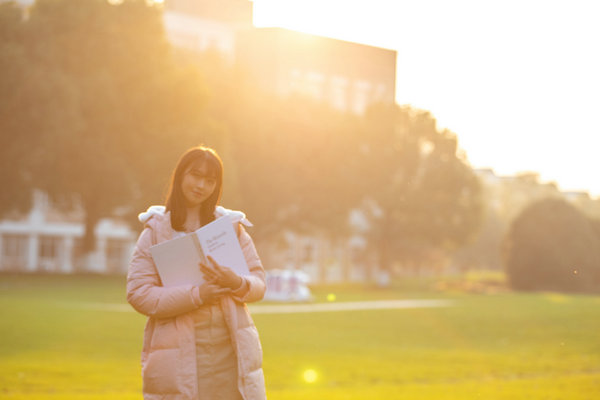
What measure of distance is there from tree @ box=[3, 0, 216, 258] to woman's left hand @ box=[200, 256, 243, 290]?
106ft

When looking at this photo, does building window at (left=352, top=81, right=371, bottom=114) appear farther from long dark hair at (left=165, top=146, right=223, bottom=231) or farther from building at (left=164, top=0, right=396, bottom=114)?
long dark hair at (left=165, top=146, right=223, bottom=231)

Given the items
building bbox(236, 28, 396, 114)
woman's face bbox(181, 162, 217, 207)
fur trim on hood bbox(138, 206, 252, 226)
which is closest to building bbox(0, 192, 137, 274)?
building bbox(236, 28, 396, 114)

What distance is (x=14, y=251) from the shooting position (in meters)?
72.8

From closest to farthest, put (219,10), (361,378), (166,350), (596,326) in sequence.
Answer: (166,350)
(361,378)
(596,326)
(219,10)

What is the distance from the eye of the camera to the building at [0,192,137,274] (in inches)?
2842

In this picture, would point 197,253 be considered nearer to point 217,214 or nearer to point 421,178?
point 217,214

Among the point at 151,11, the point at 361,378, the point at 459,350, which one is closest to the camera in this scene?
the point at 361,378

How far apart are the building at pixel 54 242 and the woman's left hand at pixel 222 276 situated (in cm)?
6759

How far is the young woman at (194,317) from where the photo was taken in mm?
4188

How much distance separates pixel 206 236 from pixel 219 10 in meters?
69.7

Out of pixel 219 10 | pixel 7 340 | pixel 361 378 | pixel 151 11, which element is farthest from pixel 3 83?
pixel 219 10

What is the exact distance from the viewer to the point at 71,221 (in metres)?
75.6

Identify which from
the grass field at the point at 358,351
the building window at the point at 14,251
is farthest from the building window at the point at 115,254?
the grass field at the point at 358,351

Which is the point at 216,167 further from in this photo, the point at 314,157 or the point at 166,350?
the point at 314,157
